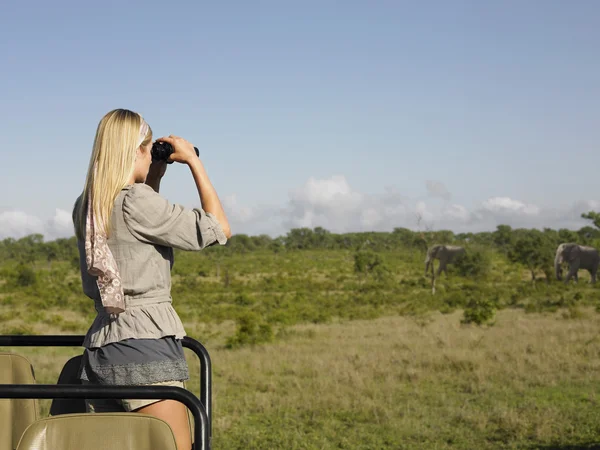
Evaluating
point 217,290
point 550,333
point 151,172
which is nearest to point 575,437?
point 151,172

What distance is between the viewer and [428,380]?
8.66m

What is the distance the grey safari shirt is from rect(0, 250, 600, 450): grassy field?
4498mm

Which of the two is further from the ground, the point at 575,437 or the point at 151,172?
the point at 151,172

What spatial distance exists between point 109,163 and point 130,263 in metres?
0.25

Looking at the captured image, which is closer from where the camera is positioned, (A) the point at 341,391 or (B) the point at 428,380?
(A) the point at 341,391

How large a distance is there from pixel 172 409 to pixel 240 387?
22.9ft

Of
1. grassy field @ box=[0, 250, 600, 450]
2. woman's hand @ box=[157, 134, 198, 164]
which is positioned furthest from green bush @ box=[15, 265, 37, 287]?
woman's hand @ box=[157, 134, 198, 164]

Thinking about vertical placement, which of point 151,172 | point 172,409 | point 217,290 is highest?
point 151,172

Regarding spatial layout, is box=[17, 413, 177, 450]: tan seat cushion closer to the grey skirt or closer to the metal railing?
the metal railing

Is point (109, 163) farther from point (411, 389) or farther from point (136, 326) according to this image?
point (411, 389)

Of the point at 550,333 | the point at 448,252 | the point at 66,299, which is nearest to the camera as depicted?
the point at 550,333

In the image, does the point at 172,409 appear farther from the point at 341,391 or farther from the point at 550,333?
the point at 550,333

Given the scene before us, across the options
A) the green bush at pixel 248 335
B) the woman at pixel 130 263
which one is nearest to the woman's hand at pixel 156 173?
the woman at pixel 130 263

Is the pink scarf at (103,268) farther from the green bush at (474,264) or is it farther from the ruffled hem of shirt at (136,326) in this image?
the green bush at (474,264)
